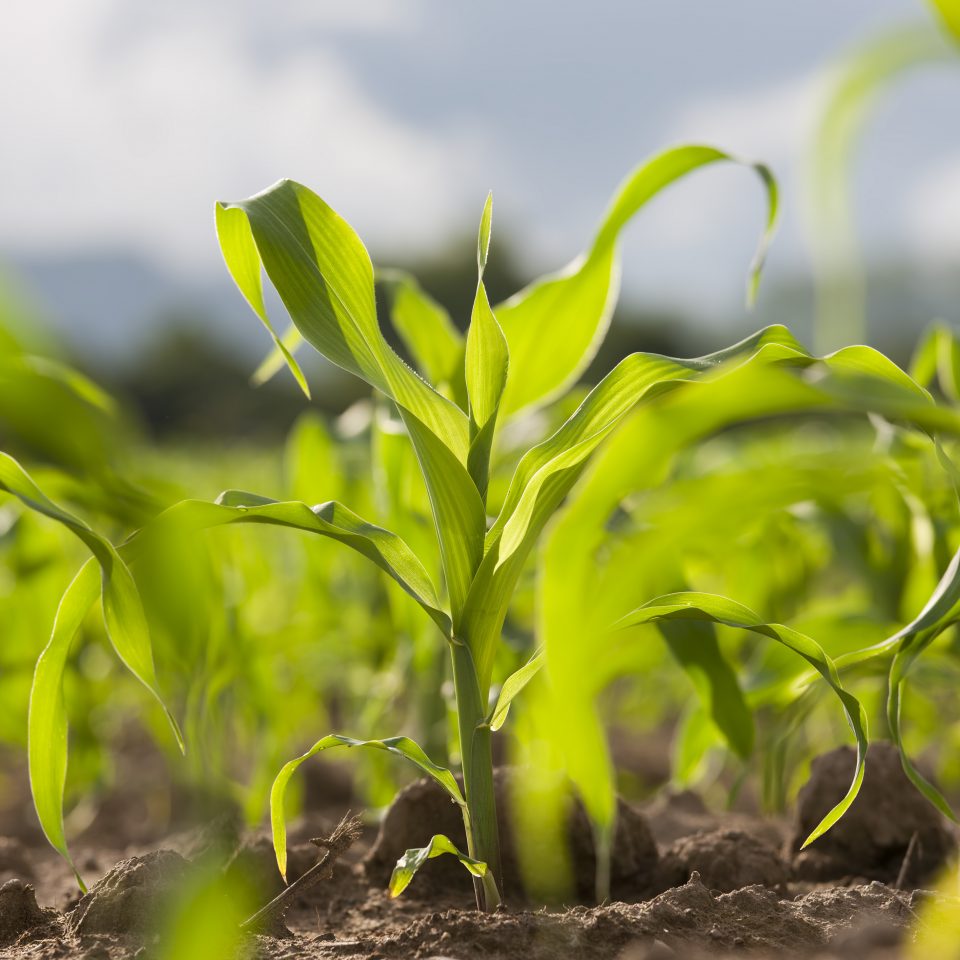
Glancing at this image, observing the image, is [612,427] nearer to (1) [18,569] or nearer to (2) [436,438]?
(2) [436,438]

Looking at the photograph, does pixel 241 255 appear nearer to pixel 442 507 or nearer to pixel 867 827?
pixel 442 507

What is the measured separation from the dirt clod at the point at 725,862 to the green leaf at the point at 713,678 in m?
0.11

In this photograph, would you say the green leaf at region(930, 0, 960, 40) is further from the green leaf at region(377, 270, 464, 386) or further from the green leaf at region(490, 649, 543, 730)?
the green leaf at region(377, 270, 464, 386)

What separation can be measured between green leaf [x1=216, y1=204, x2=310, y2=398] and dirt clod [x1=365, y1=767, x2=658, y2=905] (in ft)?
1.38

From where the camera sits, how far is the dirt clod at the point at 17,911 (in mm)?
764

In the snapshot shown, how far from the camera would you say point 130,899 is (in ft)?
2.44

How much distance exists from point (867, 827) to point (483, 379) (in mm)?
585

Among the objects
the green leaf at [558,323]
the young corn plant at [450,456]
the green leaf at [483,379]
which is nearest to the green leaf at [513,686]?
the young corn plant at [450,456]

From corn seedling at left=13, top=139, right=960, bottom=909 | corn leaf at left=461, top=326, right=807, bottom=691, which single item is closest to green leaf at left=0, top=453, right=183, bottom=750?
corn seedling at left=13, top=139, right=960, bottom=909

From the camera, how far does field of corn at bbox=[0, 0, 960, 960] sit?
482mm

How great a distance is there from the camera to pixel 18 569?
1553 millimetres

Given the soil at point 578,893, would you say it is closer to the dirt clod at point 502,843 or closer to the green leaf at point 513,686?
the dirt clod at point 502,843

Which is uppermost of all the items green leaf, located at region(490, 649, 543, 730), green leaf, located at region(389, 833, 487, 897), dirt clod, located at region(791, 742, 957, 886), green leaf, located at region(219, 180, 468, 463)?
green leaf, located at region(219, 180, 468, 463)

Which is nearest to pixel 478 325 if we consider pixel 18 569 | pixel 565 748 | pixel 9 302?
pixel 565 748
